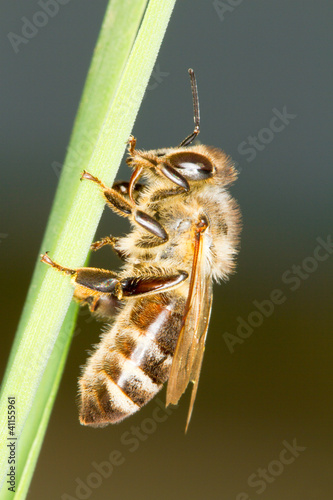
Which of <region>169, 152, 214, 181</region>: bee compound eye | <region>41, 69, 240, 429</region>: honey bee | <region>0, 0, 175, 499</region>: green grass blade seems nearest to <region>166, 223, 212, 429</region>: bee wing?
<region>41, 69, 240, 429</region>: honey bee

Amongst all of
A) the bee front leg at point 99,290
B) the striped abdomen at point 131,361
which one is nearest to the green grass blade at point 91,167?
the bee front leg at point 99,290

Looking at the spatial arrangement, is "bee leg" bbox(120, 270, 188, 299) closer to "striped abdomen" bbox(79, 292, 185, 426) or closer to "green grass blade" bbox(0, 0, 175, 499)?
"striped abdomen" bbox(79, 292, 185, 426)

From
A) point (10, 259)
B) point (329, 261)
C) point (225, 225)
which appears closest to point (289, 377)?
point (329, 261)

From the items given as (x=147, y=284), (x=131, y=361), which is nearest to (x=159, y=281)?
(x=147, y=284)

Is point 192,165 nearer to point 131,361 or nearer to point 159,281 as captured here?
point 159,281

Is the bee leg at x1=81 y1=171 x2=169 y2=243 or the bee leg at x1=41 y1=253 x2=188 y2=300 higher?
the bee leg at x1=81 y1=171 x2=169 y2=243

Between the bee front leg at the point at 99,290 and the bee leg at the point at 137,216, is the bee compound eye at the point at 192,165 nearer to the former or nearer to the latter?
the bee leg at the point at 137,216

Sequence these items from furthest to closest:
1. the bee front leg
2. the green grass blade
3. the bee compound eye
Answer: the bee compound eye < the bee front leg < the green grass blade
